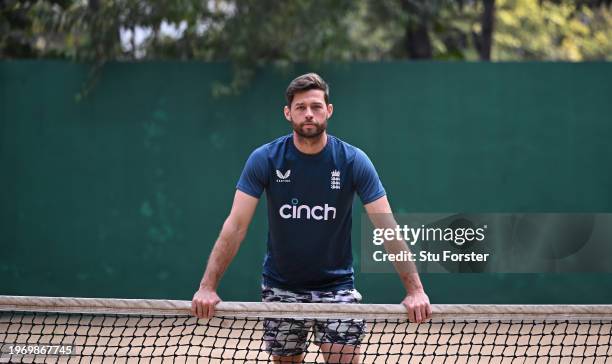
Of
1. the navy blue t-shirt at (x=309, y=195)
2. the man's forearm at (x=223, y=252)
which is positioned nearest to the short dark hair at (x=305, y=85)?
the navy blue t-shirt at (x=309, y=195)

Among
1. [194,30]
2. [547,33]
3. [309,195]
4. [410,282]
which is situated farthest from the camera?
[547,33]

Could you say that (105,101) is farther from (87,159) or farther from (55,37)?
(55,37)

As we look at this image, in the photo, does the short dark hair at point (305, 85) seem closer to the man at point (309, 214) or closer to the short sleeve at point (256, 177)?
the man at point (309, 214)

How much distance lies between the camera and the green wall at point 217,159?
7.82 m

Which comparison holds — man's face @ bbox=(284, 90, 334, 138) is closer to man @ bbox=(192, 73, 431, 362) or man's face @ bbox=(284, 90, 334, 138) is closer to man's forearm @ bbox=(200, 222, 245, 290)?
man @ bbox=(192, 73, 431, 362)

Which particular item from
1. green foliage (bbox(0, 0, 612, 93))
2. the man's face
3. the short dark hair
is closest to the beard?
the man's face

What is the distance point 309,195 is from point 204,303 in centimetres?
73

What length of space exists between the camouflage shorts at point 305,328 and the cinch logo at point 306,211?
14.7 inches

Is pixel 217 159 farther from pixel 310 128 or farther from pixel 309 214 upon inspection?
pixel 310 128

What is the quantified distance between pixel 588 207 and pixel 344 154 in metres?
4.49

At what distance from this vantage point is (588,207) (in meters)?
7.81

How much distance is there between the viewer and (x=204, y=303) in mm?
3660

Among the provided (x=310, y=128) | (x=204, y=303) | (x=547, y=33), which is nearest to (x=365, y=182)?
(x=310, y=128)

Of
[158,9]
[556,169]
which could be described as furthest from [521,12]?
[158,9]
